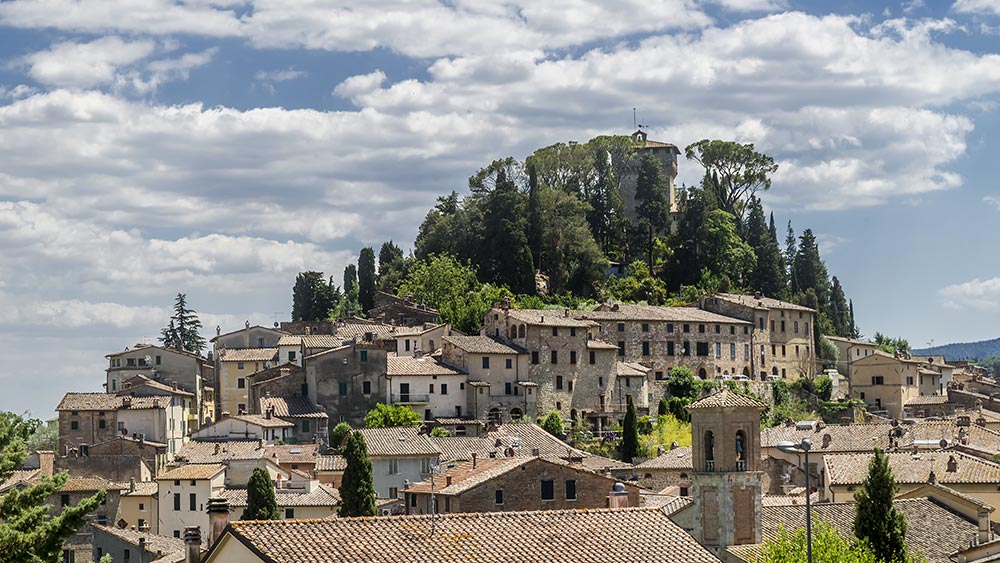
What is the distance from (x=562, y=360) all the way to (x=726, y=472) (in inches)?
1875

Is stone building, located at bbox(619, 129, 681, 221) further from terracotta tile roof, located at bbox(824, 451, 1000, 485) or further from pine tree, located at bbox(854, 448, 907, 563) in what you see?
pine tree, located at bbox(854, 448, 907, 563)

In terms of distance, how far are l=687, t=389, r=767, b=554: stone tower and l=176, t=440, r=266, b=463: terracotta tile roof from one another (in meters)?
31.9

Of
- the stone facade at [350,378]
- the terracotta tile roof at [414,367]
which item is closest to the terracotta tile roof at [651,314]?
the terracotta tile roof at [414,367]

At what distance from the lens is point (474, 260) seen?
10975 cm

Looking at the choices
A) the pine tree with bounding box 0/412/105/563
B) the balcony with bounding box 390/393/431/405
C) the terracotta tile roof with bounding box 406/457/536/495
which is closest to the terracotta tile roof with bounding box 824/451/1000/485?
the terracotta tile roof with bounding box 406/457/536/495

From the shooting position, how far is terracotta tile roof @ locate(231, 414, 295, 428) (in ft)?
271

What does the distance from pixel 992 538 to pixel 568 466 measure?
Result: 49.8 ft

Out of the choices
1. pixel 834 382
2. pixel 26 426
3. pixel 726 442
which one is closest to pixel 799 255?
pixel 834 382

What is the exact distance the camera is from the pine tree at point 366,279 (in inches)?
4680

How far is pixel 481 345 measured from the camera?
92.7m

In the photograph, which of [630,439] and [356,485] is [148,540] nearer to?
[356,485]

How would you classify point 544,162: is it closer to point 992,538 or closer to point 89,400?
point 89,400

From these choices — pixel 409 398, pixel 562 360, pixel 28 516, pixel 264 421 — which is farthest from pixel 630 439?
pixel 28 516

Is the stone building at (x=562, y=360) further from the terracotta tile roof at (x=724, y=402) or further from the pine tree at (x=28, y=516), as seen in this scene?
the pine tree at (x=28, y=516)
